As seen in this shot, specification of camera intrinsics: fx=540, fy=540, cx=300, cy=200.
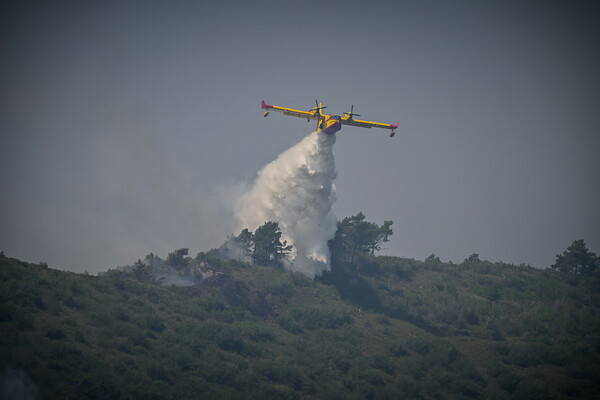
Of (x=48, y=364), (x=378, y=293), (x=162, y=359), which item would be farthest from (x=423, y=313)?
(x=48, y=364)

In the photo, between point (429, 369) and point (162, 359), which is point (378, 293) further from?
point (162, 359)

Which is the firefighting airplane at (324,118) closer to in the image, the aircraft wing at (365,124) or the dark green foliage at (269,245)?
the aircraft wing at (365,124)

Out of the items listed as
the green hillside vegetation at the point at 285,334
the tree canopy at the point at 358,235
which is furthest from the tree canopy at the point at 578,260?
the tree canopy at the point at 358,235

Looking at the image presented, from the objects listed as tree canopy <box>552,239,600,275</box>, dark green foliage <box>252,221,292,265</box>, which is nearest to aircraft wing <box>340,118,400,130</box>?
dark green foliage <box>252,221,292,265</box>

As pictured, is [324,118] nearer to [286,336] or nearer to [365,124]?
[365,124]

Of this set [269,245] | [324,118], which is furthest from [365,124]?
[269,245]

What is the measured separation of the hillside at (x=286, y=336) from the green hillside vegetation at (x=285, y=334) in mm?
174

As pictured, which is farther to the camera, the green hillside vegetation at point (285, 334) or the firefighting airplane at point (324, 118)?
the firefighting airplane at point (324, 118)

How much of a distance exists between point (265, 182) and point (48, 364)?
52.3 meters

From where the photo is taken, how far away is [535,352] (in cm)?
6644

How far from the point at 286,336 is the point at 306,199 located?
2538 centimetres

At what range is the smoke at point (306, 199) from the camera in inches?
3445

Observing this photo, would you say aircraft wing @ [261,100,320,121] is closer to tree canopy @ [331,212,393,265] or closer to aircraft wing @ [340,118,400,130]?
aircraft wing @ [340,118,400,130]

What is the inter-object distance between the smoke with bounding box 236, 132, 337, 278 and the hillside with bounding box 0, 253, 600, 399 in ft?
16.3
